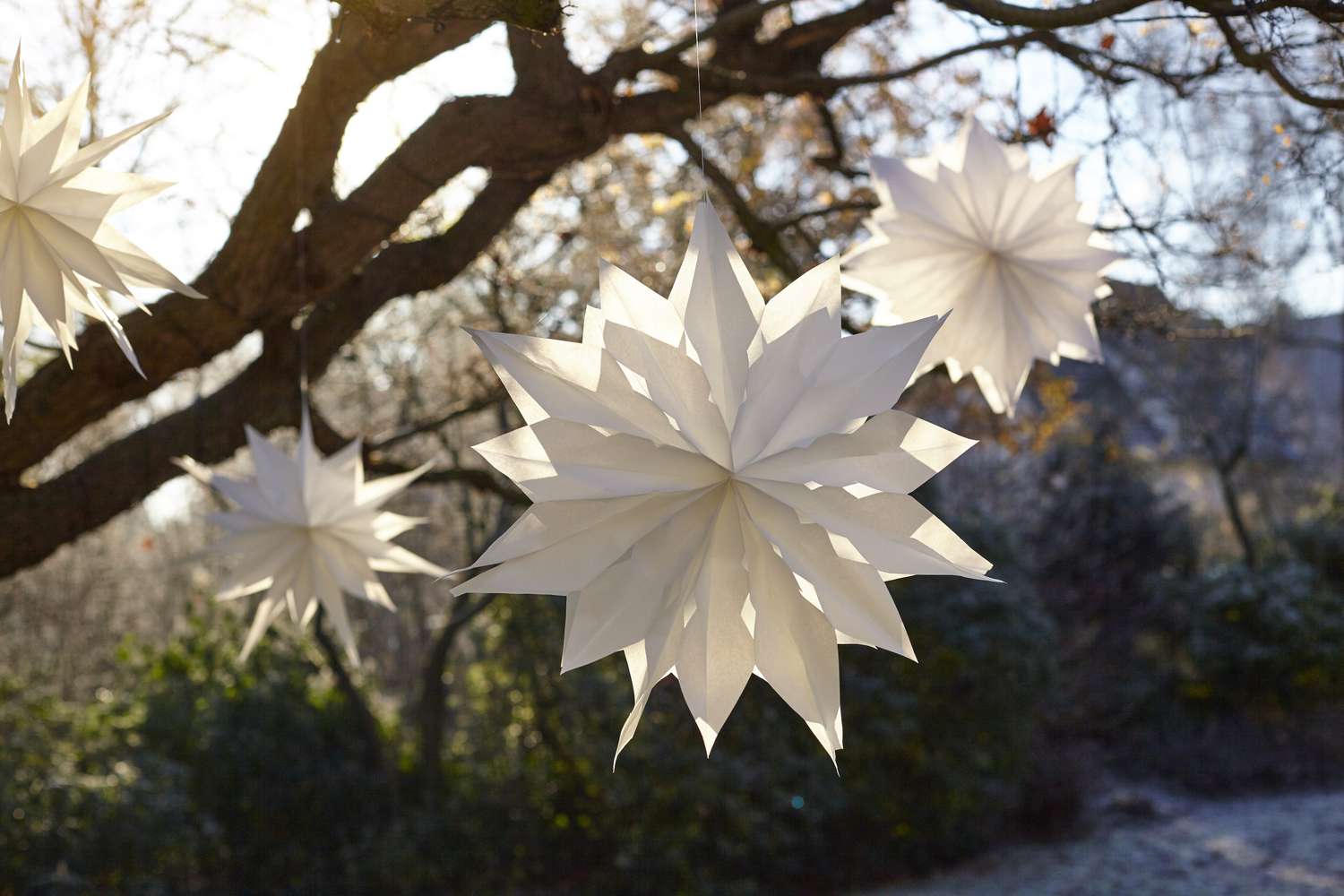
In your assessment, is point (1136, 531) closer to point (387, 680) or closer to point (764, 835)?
point (764, 835)

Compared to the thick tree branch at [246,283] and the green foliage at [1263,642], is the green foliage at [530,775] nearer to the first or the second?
the green foliage at [1263,642]

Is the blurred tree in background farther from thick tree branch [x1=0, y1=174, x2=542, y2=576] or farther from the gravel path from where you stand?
the gravel path

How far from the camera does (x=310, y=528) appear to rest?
2883 millimetres

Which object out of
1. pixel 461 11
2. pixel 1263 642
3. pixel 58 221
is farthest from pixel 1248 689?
pixel 58 221

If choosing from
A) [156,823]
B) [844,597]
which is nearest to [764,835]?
[156,823]

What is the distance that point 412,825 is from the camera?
624 centimetres

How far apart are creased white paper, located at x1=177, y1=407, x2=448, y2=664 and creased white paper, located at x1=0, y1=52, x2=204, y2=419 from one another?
2.60 ft

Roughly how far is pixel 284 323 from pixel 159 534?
304 inches

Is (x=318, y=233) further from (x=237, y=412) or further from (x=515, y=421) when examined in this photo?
(x=515, y=421)

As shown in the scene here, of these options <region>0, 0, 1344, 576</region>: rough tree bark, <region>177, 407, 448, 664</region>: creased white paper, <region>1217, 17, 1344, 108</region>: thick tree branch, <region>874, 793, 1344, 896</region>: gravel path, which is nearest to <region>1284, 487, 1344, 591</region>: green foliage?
<region>874, 793, 1344, 896</region>: gravel path

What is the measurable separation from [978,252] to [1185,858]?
546 cm

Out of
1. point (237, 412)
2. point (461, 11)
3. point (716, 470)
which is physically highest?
point (461, 11)

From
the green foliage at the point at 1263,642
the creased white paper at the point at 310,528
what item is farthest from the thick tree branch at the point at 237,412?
the green foliage at the point at 1263,642

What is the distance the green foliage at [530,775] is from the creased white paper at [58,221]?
4118 mm
